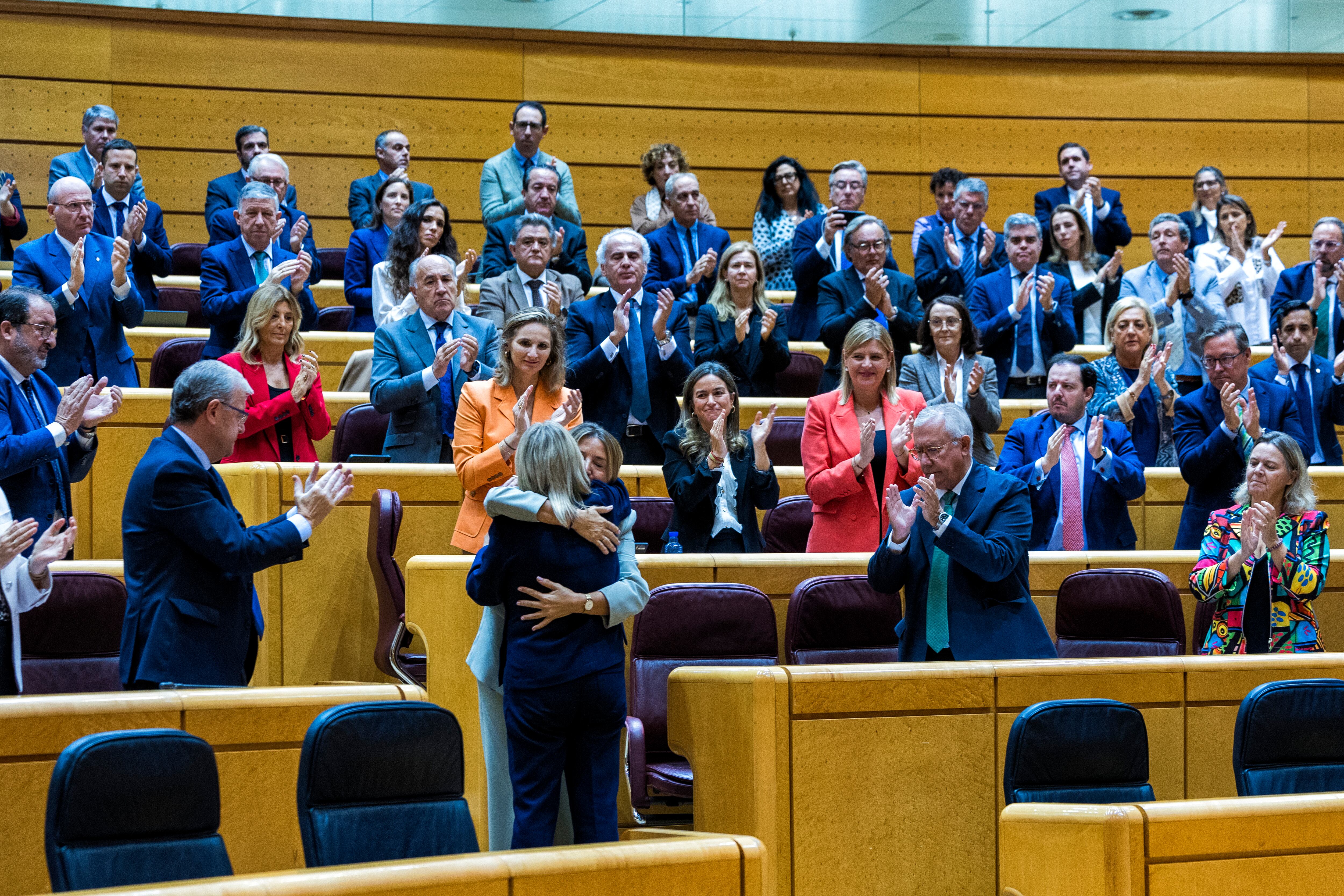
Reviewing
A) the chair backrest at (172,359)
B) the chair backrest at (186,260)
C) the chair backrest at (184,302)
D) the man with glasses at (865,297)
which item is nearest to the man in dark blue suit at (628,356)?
the man with glasses at (865,297)

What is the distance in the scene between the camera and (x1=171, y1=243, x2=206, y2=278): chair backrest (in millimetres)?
7648

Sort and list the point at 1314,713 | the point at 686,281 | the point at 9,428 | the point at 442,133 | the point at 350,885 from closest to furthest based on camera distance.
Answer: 1. the point at 350,885
2. the point at 1314,713
3. the point at 9,428
4. the point at 686,281
5. the point at 442,133

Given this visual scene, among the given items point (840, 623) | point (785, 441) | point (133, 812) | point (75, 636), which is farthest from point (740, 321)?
point (133, 812)

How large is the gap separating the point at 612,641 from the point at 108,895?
1299 mm

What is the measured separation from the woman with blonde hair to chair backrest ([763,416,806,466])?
0.25 m

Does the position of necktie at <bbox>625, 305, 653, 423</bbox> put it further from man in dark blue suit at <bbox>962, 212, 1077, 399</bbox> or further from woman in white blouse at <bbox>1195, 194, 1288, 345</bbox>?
woman in white blouse at <bbox>1195, 194, 1288, 345</bbox>

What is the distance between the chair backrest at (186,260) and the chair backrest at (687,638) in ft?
15.8

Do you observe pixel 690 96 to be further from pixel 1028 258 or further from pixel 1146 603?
pixel 1146 603

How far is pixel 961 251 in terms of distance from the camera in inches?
258

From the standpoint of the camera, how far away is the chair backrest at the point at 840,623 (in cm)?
366

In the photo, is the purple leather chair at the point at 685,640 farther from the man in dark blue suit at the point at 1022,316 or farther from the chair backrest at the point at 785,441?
the man in dark blue suit at the point at 1022,316

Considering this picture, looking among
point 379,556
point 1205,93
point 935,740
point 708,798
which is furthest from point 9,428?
point 1205,93

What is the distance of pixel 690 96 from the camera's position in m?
8.83

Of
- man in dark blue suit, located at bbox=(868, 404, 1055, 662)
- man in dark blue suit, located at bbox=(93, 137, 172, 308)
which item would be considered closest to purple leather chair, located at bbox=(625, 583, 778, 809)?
man in dark blue suit, located at bbox=(868, 404, 1055, 662)
